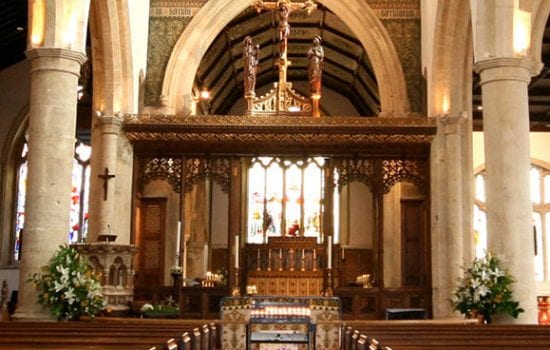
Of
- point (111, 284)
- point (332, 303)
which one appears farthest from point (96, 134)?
point (332, 303)

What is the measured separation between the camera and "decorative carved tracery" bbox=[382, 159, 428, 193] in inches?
554

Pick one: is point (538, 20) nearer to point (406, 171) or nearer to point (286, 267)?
point (406, 171)

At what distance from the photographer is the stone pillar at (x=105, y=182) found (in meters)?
13.7

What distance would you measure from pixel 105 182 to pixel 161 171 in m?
1.10

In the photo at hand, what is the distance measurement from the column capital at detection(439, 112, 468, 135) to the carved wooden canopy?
0.20 meters

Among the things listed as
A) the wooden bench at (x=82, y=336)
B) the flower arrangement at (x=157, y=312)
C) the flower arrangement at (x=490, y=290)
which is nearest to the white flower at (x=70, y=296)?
the flower arrangement at (x=157, y=312)

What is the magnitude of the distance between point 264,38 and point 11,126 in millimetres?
6743

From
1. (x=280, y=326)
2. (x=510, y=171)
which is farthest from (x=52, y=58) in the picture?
(x=510, y=171)

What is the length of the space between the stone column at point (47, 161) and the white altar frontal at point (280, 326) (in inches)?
98.9

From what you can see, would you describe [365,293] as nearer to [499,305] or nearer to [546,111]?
[499,305]

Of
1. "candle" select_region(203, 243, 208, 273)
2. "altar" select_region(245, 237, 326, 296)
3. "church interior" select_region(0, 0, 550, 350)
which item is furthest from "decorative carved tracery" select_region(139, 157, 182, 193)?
"candle" select_region(203, 243, 208, 273)

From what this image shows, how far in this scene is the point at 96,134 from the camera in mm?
14031

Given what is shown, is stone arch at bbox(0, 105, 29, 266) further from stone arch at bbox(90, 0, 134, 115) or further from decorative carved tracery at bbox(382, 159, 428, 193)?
decorative carved tracery at bbox(382, 159, 428, 193)

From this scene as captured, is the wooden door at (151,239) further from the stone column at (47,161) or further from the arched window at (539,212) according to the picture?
the arched window at (539,212)
